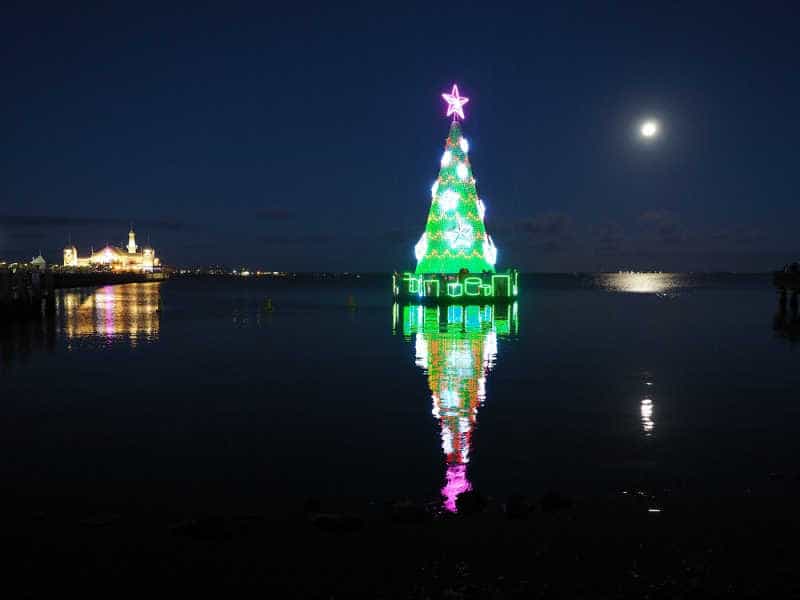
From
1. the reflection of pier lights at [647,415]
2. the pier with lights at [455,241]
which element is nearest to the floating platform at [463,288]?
the pier with lights at [455,241]

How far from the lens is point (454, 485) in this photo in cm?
817

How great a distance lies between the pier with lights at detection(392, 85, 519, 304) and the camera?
37750 millimetres

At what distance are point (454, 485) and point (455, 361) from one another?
10.3 m

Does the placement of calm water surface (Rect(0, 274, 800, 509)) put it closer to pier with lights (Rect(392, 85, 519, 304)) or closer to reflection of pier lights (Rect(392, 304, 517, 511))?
reflection of pier lights (Rect(392, 304, 517, 511))

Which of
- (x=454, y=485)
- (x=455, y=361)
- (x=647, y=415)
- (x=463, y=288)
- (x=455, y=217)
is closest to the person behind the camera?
(x=454, y=485)

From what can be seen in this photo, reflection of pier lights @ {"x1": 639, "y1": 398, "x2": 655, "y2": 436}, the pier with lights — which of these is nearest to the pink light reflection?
reflection of pier lights @ {"x1": 639, "y1": 398, "x2": 655, "y2": 436}

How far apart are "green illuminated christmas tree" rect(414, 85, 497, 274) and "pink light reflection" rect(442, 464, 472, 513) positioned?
29671 millimetres

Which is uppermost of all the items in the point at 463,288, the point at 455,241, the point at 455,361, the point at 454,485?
the point at 455,241

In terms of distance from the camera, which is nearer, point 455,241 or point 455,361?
point 455,361

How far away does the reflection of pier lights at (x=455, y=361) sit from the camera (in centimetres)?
958

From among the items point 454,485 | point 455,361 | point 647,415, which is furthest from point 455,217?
point 454,485

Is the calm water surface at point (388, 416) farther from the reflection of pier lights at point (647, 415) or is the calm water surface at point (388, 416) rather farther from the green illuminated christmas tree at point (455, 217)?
the green illuminated christmas tree at point (455, 217)

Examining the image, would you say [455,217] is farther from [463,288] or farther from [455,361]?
[455,361]

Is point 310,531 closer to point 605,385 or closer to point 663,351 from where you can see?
point 605,385
